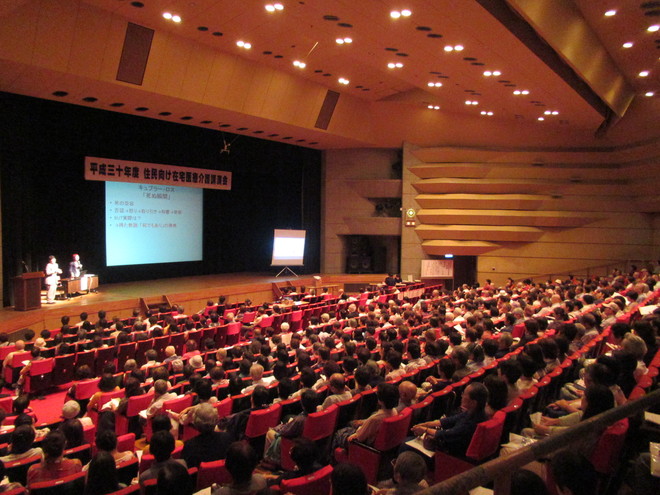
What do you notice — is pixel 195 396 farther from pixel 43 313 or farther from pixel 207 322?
pixel 43 313

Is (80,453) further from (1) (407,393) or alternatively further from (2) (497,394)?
(2) (497,394)

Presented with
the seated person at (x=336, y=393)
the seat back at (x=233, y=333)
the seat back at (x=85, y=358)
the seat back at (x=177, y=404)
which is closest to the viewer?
the seated person at (x=336, y=393)

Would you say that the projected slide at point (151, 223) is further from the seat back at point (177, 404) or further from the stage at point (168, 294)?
the seat back at point (177, 404)

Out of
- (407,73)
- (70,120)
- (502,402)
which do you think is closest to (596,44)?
(407,73)

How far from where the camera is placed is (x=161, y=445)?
2922mm

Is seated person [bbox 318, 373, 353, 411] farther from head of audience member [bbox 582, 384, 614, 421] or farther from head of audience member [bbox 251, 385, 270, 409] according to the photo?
head of audience member [bbox 582, 384, 614, 421]

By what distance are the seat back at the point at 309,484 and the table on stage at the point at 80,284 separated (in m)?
11.4

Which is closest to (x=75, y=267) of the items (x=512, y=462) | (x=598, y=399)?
(x=598, y=399)

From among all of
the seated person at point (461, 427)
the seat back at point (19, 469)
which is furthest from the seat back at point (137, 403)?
the seated person at point (461, 427)

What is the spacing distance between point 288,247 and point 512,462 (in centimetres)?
1620

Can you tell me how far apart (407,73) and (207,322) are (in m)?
6.70

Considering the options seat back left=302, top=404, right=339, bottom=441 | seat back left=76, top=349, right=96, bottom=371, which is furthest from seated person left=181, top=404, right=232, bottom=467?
seat back left=76, top=349, right=96, bottom=371

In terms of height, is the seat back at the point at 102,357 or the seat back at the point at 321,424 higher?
the seat back at the point at 321,424

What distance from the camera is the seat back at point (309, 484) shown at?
106 inches
